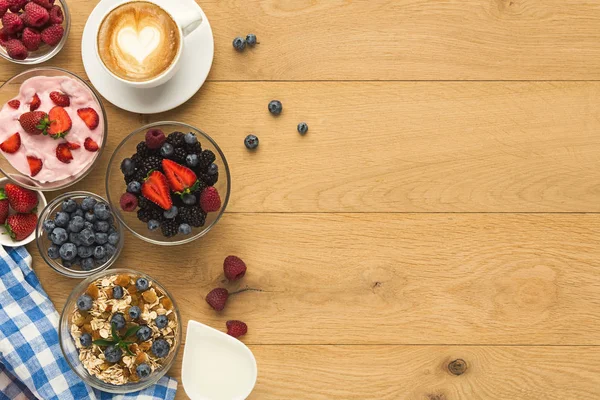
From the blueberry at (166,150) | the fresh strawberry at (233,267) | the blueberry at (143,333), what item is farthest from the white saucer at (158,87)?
the blueberry at (143,333)

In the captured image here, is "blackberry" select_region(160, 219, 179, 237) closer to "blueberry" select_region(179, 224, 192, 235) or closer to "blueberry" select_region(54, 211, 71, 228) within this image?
"blueberry" select_region(179, 224, 192, 235)

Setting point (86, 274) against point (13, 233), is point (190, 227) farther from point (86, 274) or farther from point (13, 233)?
point (13, 233)

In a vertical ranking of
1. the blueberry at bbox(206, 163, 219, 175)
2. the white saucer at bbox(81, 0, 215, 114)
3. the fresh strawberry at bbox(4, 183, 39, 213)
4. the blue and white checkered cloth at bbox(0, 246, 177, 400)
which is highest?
the white saucer at bbox(81, 0, 215, 114)

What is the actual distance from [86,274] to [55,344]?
0.17 metres

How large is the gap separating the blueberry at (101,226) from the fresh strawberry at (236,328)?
330 mm

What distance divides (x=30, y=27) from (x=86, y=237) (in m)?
0.45

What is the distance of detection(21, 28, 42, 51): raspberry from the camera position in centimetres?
133

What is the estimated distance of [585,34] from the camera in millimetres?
1453

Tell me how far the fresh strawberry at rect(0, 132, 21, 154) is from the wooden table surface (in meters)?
0.27

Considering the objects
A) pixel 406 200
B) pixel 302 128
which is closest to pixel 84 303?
pixel 302 128

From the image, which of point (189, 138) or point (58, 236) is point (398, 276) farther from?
point (58, 236)

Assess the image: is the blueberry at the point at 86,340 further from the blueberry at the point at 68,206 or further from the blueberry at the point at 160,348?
the blueberry at the point at 68,206

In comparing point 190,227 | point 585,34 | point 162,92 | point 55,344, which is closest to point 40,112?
point 162,92

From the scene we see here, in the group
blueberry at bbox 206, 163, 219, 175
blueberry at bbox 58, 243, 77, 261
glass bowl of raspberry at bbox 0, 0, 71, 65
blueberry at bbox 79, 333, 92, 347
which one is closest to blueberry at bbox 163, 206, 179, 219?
blueberry at bbox 206, 163, 219, 175
